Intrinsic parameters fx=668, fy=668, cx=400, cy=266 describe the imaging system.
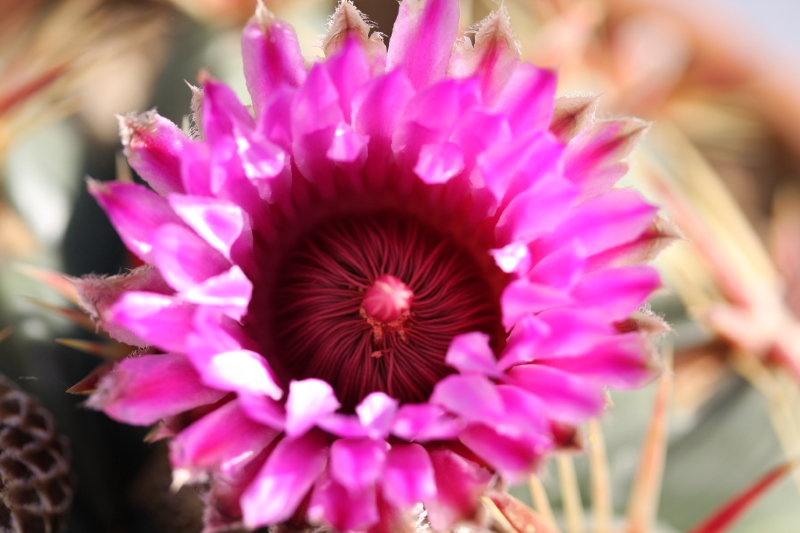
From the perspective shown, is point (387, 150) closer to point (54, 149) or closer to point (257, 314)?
point (257, 314)

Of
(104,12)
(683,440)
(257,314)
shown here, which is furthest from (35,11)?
(683,440)

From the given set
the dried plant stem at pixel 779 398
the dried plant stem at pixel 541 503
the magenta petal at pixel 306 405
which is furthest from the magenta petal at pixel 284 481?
the dried plant stem at pixel 779 398

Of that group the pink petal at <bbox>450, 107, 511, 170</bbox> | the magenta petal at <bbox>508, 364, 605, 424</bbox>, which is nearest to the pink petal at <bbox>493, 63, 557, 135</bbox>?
the pink petal at <bbox>450, 107, 511, 170</bbox>

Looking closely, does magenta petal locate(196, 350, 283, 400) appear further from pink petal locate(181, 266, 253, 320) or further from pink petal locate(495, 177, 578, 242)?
pink petal locate(495, 177, 578, 242)

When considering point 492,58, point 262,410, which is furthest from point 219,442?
point 492,58

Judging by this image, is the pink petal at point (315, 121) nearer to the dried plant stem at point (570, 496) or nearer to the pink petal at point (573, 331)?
the pink petal at point (573, 331)

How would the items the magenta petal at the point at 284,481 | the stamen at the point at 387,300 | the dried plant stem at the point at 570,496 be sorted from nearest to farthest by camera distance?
the magenta petal at the point at 284,481 → the stamen at the point at 387,300 → the dried plant stem at the point at 570,496
